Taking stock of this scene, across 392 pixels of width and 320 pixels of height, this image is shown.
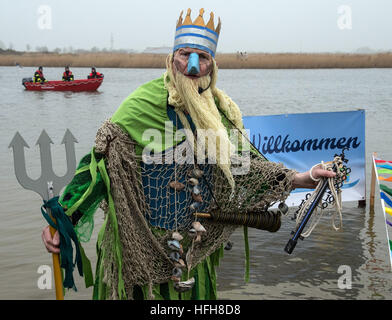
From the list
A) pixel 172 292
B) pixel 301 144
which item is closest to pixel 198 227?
pixel 172 292

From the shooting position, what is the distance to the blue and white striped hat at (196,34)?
2.62 m

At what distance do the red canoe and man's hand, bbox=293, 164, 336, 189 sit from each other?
25293mm

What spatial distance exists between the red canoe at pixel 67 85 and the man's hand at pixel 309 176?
25.3 meters

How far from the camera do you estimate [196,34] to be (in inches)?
Result: 103

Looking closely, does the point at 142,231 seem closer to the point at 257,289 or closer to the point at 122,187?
the point at 122,187

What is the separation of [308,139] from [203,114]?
4290 mm

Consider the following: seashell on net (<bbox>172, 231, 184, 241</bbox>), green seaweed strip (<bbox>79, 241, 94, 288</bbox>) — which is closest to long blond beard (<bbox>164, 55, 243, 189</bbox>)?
seashell on net (<bbox>172, 231, 184, 241</bbox>)

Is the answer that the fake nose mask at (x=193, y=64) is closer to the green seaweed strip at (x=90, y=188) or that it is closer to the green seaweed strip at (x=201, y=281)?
the green seaweed strip at (x=90, y=188)

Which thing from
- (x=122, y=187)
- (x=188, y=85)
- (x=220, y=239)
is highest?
(x=188, y=85)

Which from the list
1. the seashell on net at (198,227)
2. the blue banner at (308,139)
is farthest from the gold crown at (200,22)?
the blue banner at (308,139)

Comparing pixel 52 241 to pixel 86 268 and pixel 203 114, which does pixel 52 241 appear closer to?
pixel 86 268
